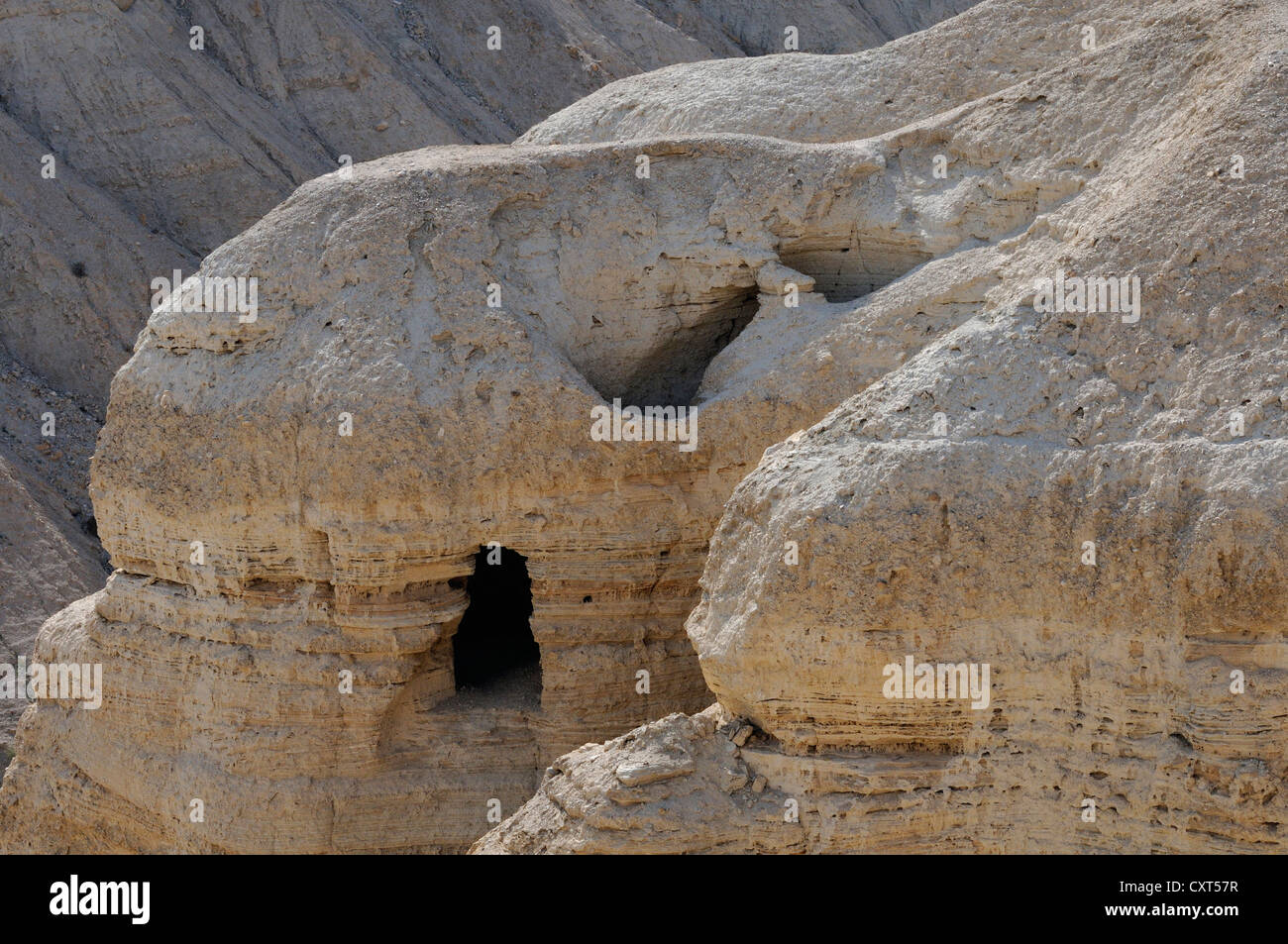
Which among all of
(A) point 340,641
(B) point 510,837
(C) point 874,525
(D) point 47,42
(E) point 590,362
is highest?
(D) point 47,42

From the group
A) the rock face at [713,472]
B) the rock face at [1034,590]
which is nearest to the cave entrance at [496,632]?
the rock face at [713,472]

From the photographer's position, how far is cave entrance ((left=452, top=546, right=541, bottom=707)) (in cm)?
1367

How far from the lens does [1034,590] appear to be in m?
8.87

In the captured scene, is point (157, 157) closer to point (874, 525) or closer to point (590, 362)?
point (590, 362)

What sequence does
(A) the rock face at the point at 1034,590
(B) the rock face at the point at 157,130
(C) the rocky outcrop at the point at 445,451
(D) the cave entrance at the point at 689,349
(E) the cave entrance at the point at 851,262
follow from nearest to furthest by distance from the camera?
1. (A) the rock face at the point at 1034,590
2. (C) the rocky outcrop at the point at 445,451
3. (E) the cave entrance at the point at 851,262
4. (D) the cave entrance at the point at 689,349
5. (B) the rock face at the point at 157,130

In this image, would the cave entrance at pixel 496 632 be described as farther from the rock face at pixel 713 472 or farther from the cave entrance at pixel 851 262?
the cave entrance at pixel 851 262

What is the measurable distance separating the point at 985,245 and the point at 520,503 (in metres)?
3.81

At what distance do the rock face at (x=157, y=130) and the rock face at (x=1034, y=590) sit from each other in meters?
13.8

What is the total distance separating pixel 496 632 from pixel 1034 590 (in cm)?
675

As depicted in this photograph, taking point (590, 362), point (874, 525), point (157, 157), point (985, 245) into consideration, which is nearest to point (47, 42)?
point (157, 157)

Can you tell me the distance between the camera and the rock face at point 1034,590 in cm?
852

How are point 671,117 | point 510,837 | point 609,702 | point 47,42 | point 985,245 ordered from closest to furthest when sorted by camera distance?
point 510,837 → point 985,245 → point 609,702 → point 671,117 → point 47,42

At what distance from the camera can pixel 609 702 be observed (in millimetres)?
12773

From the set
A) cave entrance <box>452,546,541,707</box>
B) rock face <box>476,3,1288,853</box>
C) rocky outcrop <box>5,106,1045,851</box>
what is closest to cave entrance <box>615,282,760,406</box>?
rocky outcrop <box>5,106,1045,851</box>
